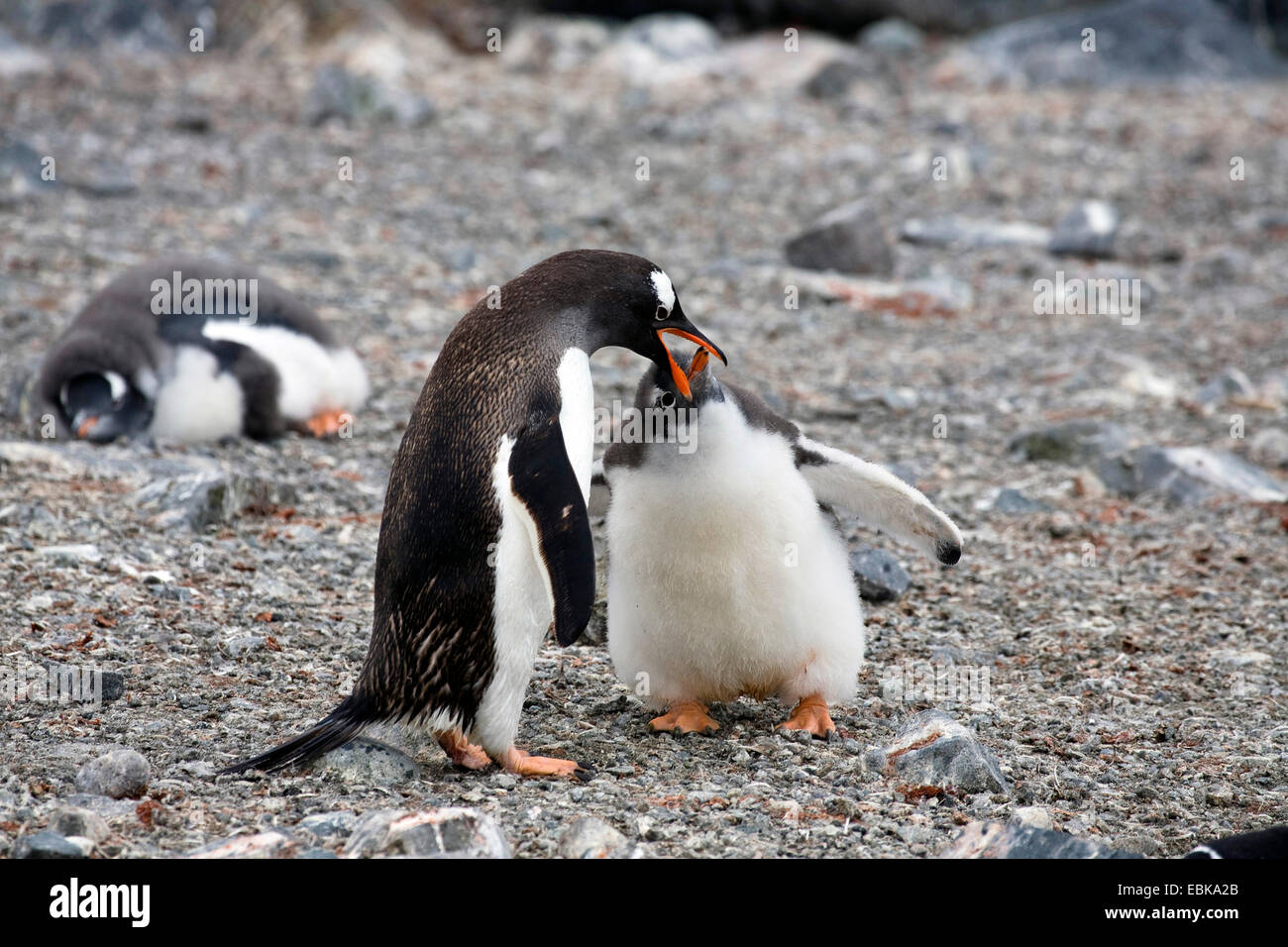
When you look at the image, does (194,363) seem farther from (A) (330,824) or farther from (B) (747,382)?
(A) (330,824)

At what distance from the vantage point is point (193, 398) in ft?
20.3

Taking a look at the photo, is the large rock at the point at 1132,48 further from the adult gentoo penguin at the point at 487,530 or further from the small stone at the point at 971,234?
the adult gentoo penguin at the point at 487,530

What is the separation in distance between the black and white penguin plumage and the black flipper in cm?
326

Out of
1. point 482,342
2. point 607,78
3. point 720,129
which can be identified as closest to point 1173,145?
point 720,129

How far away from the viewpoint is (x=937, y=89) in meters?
14.4

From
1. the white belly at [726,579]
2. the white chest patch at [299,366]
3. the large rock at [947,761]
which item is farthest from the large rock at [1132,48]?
the large rock at [947,761]

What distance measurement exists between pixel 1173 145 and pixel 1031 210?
2.51 m

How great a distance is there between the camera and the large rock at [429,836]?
2773 millimetres

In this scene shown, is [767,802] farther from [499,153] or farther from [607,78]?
[607,78]

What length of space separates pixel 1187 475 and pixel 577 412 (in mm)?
3733

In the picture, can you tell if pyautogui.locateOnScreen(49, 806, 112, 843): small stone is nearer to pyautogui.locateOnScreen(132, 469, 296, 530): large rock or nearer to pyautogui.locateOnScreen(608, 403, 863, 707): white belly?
pyautogui.locateOnScreen(608, 403, 863, 707): white belly

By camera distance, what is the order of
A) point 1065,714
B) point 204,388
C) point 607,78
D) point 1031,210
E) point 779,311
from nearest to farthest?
point 1065,714 < point 204,388 < point 779,311 < point 1031,210 < point 607,78

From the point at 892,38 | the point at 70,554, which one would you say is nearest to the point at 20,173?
the point at 70,554

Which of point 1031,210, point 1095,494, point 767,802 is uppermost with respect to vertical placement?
point 1031,210
